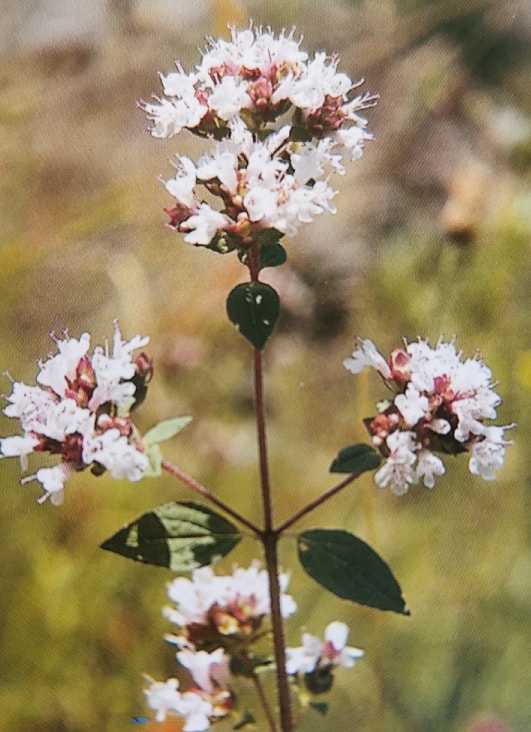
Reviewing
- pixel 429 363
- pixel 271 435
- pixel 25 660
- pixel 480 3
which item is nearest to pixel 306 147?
pixel 429 363

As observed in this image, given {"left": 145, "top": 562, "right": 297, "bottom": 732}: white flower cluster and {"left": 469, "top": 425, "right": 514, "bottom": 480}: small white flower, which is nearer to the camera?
{"left": 469, "top": 425, "right": 514, "bottom": 480}: small white flower

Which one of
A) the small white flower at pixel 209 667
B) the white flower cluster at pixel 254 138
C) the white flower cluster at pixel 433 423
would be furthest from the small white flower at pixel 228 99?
the small white flower at pixel 209 667

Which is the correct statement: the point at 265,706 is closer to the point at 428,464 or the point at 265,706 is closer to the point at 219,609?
the point at 219,609

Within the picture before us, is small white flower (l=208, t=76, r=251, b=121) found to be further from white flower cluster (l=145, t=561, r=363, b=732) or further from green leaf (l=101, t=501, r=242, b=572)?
white flower cluster (l=145, t=561, r=363, b=732)

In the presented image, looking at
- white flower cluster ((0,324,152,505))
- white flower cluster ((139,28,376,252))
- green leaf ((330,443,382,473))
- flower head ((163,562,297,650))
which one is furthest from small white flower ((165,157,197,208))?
flower head ((163,562,297,650))

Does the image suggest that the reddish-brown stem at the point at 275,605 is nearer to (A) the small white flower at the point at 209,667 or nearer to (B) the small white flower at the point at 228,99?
(A) the small white flower at the point at 209,667

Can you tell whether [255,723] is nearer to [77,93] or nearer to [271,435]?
[271,435]
